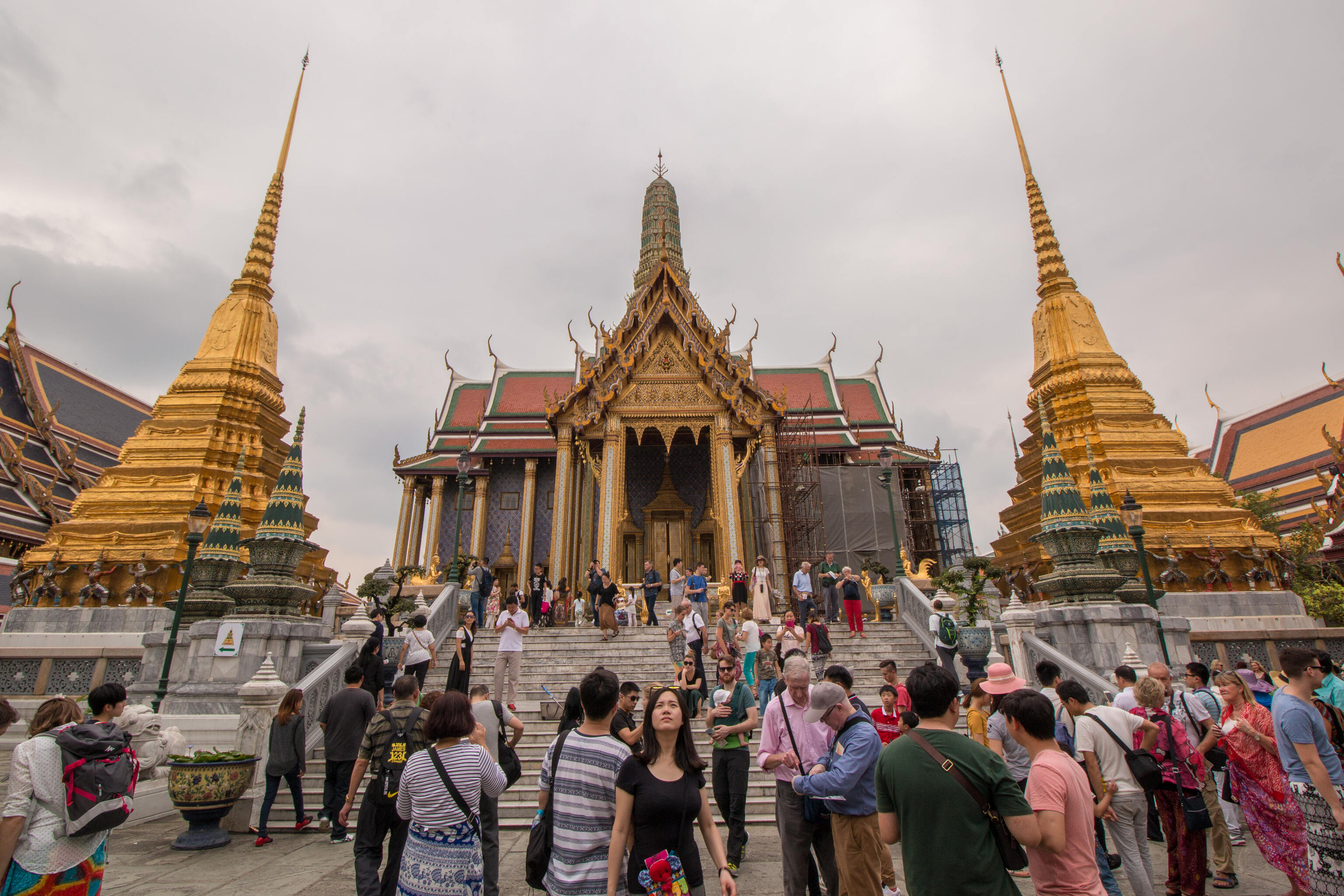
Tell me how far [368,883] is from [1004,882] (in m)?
2.78

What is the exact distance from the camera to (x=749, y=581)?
14648 mm

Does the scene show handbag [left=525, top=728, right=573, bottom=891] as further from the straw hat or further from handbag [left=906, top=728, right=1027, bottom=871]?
the straw hat

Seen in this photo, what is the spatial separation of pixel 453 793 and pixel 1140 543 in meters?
7.98

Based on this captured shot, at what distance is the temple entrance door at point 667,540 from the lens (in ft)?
58.5

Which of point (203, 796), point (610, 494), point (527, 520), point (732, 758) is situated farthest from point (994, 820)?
Answer: point (527, 520)

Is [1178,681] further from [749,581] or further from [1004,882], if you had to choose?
[749,581]

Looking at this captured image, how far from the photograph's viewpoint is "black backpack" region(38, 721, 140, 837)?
8.73 feet

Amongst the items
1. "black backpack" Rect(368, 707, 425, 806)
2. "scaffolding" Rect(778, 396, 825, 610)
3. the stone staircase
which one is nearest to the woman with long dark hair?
the stone staircase

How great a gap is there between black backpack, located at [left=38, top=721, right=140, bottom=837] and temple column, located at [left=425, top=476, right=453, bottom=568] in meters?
17.0

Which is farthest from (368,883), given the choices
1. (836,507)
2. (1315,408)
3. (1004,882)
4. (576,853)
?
(1315,408)

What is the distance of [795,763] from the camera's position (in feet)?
10.7

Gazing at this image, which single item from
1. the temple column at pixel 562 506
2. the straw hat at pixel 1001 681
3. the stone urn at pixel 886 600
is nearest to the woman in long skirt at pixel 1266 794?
the straw hat at pixel 1001 681

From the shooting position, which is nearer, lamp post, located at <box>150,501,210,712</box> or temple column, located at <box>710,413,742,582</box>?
lamp post, located at <box>150,501,210,712</box>

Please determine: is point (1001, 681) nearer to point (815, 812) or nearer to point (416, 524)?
point (815, 812)
